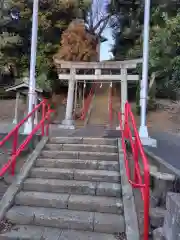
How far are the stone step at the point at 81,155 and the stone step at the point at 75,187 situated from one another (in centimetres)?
75

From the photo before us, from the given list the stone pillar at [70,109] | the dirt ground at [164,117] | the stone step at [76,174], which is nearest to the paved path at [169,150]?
the stone step at [76,174]

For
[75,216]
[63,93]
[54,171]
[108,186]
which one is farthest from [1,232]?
[63,93]

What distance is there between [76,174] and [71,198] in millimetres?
563

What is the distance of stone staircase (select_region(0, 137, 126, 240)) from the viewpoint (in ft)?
9.08

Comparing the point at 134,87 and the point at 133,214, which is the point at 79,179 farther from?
the point at 134,87

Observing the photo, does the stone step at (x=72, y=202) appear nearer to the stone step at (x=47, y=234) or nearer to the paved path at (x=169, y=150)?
the stone step at (x=47, y=234)

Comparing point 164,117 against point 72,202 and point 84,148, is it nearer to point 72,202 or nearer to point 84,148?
point 84,148

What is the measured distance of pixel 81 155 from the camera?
4305 mm

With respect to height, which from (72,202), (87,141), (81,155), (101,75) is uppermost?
(101,75)

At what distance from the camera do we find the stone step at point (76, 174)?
3666 millimetres

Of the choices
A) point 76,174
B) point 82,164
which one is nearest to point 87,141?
point 82,164

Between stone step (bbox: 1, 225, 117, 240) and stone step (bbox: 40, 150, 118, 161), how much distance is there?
1.63m

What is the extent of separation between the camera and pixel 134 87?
562 inches

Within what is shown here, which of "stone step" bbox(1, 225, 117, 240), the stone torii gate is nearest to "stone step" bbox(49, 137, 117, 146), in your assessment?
"stone step" bbox(1, 225, 117, 240)
